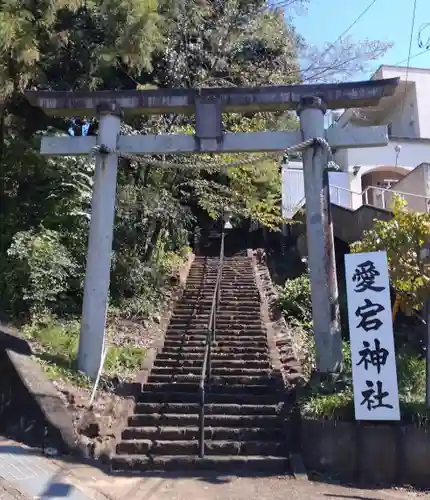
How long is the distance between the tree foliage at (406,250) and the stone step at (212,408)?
2.59m

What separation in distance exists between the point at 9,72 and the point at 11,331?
504cm

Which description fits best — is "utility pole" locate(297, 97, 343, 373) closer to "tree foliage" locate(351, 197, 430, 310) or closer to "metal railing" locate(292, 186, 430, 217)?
"tree foliage" locate(351, 197, 430, 310)

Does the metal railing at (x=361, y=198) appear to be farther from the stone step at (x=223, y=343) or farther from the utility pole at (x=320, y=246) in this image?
the utility pole at (x=320, y=246)

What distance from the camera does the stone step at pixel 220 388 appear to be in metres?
8.55

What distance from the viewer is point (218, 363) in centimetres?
958

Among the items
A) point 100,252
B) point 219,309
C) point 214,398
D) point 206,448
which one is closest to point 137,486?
point 206,448

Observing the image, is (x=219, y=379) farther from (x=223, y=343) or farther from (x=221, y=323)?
(x=221, y=323)

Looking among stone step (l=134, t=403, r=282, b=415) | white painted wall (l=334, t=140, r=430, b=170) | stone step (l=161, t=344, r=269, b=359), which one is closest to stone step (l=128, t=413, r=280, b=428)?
stone step (l=134, t=403, r=282, b=415)

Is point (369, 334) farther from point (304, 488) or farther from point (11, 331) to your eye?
point (11, 331)

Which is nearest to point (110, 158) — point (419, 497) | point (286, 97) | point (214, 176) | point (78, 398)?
point (286, 97)

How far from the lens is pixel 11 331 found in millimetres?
8648

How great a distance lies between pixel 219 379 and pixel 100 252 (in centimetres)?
297

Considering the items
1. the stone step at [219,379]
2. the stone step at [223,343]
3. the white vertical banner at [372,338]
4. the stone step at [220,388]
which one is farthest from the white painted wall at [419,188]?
the stone step at [220,388]

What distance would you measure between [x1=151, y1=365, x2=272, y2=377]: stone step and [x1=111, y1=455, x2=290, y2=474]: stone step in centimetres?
A: 237
